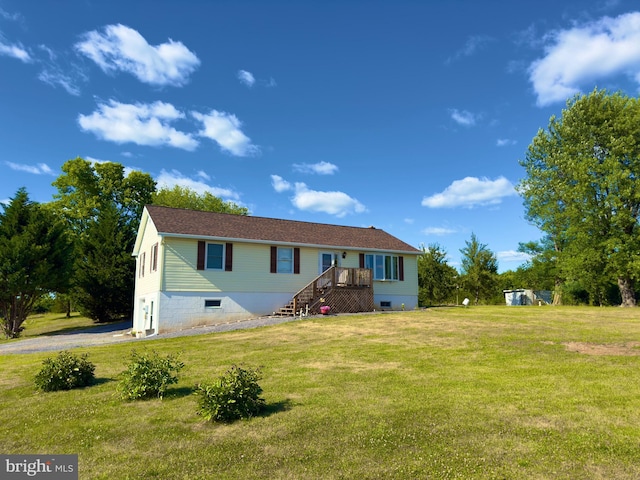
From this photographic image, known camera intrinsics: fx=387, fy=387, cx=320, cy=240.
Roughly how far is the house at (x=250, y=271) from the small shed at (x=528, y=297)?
688 inches

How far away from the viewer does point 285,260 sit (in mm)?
22594

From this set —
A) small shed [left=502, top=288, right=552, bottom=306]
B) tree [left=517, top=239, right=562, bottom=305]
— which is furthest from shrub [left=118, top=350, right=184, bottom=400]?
small shed [left=502, top=288, right=552, bottom=306]

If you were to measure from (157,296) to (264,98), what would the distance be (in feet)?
42.0

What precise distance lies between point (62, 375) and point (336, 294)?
14.9 meters

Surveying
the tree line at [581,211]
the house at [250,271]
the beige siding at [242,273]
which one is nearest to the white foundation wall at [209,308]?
the house at [250,271]

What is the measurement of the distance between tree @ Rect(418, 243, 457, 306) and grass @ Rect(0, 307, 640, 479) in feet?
Answer: 78.1

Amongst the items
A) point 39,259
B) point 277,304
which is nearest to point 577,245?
point 277,304

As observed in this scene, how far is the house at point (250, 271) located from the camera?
1956 centimetres

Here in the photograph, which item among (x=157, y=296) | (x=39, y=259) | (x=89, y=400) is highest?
(x=39, y=259)

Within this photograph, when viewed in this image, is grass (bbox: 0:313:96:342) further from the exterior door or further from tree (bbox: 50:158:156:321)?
the exterior door

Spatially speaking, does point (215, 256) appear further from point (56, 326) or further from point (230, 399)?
→ point (56, 326)

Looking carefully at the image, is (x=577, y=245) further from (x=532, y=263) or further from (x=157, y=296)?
(x=157, y=296)

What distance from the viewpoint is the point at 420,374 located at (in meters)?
8.02

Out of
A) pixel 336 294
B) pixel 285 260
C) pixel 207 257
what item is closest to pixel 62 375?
pixel 207 257
